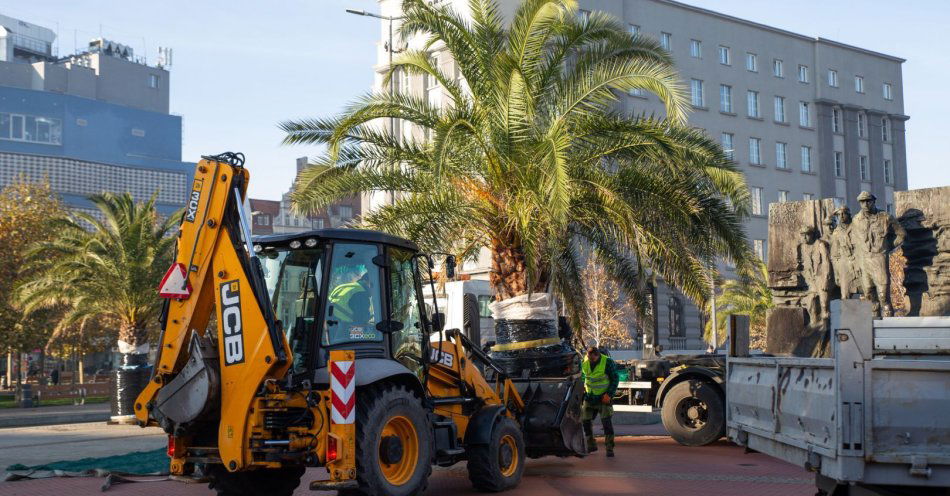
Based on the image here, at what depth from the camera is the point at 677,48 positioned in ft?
180

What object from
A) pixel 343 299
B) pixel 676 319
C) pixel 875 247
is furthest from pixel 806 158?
pixel 343 299

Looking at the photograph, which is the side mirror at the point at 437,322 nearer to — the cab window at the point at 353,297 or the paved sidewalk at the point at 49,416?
the cab window at the point at 353,297

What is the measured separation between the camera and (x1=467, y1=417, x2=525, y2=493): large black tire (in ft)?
38.4

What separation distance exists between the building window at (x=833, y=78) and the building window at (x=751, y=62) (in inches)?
236

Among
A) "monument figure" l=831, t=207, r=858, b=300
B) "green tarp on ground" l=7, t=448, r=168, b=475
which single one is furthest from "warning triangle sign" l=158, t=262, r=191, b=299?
"monument figure" l=831, t=207, r=858, b=300

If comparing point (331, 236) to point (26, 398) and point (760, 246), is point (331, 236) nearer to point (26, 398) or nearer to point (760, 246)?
point (26, 398)

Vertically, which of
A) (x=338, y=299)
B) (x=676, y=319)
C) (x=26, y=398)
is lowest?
(x=26, y=398)

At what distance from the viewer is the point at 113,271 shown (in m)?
32.1

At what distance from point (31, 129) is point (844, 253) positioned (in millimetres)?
97596

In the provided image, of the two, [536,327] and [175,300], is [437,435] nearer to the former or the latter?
[175,300]

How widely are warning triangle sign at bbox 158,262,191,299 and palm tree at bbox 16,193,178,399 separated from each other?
2355 cm

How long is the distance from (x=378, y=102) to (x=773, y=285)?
739 centimetres

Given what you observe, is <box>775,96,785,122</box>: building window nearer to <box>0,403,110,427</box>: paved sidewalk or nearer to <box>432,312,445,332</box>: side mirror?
<box>0,403,110,427</box>: paved sidewalk

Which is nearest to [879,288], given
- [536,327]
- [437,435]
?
[536,327]
